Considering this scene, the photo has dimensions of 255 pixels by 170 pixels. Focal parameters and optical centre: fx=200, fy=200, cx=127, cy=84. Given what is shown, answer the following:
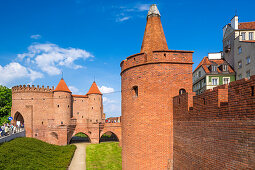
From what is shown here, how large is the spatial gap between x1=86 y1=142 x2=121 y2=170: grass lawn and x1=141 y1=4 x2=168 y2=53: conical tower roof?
16065 millimetres

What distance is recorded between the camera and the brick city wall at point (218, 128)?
5125mm

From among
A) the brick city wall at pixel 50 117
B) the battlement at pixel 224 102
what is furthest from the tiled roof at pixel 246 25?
the battlement at pixel 224 102

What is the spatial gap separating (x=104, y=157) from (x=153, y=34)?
801 inches

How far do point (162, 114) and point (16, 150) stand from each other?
15.8 metres

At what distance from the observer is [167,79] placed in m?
10.0

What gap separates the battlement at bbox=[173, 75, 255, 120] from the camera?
5.09m

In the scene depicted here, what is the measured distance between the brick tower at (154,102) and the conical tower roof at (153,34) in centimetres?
164

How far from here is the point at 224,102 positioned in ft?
19.8

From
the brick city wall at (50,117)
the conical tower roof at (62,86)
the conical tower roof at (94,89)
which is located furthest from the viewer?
the conical tower roof at (94,89)

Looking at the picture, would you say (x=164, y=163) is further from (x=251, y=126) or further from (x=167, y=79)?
(x=251, y=126)

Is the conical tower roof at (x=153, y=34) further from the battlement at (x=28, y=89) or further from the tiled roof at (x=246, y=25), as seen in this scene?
the battlement at (x=28, y=89)

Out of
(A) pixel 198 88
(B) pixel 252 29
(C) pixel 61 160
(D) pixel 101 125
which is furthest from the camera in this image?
(D) pixel 101 125

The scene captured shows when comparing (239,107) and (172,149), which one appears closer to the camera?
(239,107)

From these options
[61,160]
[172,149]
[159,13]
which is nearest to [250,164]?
[172,149]
